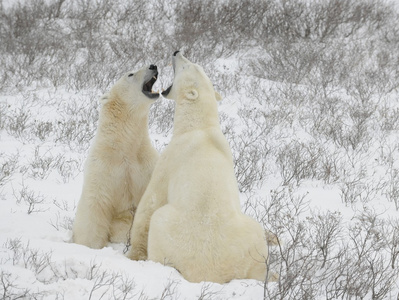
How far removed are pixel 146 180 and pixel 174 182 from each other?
603mm

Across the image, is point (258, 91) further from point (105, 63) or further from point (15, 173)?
point (15, 173)

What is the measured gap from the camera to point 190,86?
10.5ft

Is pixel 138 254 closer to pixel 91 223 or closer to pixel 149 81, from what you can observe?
pixel 91 223

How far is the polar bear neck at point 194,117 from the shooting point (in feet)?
9.89

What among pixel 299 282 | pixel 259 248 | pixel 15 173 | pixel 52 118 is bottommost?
pixel 299 282

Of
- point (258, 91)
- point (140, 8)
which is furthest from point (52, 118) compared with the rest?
point (140, 8)

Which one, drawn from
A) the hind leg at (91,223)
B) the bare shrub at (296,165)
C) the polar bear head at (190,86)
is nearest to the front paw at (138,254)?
the hind leg at (91,223)

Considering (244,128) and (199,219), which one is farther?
(244,128)

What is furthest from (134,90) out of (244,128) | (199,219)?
(244,128)

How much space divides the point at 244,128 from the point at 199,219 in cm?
423

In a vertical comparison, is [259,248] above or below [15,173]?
below

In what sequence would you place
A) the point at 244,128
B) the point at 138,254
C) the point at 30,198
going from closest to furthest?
the point at 138,254, the point at 30,198, the point at 244,128

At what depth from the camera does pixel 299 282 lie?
240 cm

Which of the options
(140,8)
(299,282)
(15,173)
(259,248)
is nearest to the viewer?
(299,282)
